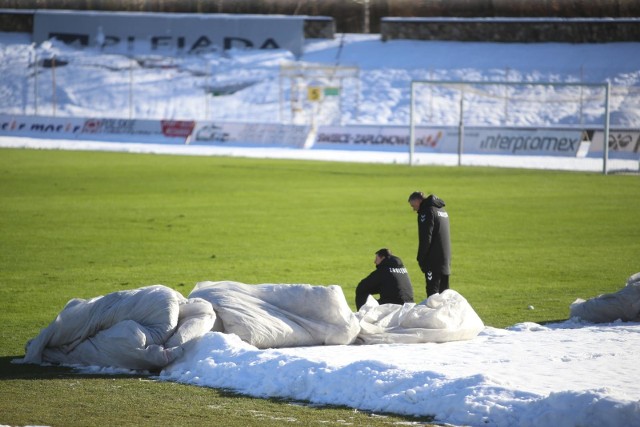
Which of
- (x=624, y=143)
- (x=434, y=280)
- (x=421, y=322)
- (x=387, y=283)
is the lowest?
(x=421, y=322)

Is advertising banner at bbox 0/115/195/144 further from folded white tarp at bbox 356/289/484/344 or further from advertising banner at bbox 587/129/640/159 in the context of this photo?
folded white tarp at bbox 356/289/484/344

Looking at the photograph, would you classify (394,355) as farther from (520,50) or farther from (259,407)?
(520,50)

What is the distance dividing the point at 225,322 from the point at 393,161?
1294 inches

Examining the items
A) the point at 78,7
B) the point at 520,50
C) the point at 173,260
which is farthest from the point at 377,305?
the point at 78,7

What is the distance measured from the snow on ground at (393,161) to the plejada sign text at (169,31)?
1.24m

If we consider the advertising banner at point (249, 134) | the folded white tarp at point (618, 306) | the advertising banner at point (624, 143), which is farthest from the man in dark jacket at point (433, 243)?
the advertising banner at point (249, 134)

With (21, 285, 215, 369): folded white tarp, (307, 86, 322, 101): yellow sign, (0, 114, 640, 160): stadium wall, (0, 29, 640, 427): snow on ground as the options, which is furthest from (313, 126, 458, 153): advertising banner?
(21, 285, 215, 369): folded white tarp

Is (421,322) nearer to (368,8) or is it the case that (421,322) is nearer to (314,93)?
(314,93)

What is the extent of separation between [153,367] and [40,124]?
49.3 m

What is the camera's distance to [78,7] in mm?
83312

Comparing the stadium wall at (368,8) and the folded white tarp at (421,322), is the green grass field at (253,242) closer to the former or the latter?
the folded white tarp at (421,322)

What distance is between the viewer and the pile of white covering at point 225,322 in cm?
1083

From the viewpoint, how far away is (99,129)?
189 ft

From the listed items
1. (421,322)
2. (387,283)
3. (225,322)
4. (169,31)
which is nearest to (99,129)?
(169,31)
